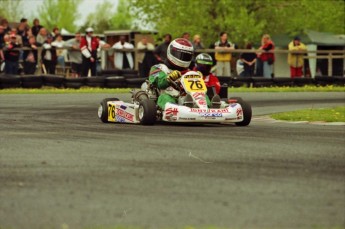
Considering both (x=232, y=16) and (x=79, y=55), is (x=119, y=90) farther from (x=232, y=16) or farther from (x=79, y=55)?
(x=232, y=16)

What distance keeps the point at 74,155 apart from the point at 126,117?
4737 mm

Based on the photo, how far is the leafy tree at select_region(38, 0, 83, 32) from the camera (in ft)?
303

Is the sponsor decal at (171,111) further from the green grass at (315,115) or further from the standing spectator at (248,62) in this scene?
the standing spectator at (248,62)

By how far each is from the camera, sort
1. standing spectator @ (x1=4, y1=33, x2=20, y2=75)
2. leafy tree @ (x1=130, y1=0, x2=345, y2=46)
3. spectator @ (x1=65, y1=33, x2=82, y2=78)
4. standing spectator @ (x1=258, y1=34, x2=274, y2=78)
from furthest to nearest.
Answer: leafy tree @ (x1=130, y1=0, x2=345, y2=46) < standing spectator @ (x1=258, y1=34, x2=274, y2=78) < spectator @ (x1=65, y1=33, x2=82, y2=78) < standing spectator @ (x1=4, y1=33, x2=20, y2=75)

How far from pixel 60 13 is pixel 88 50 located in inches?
2633

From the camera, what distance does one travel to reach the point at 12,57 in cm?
2552

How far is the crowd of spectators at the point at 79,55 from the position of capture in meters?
25.6

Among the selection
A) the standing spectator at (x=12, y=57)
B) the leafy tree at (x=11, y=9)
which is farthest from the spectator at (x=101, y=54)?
the leafy tree at (x=11, y=9)

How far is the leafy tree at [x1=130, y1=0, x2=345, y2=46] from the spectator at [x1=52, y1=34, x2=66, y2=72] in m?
11.7

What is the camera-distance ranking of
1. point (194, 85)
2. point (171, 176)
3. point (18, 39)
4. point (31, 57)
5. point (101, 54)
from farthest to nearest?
point (101, 54)
point (31, 57)
point (18, 39)
point (194, 85)
point (171, 176)

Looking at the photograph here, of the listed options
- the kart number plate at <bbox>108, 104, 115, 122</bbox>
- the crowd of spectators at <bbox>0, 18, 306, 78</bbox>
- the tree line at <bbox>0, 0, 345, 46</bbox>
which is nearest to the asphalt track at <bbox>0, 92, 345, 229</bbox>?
the kart number plate at <bbox>108, 104, 115, 122</bbox>

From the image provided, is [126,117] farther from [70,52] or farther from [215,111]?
[70,52]

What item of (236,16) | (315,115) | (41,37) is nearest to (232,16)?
(236,16)

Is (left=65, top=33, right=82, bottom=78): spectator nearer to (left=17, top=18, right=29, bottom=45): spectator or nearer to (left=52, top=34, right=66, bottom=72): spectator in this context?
(left=52, top=34, right=66, bottom=72): spectator
